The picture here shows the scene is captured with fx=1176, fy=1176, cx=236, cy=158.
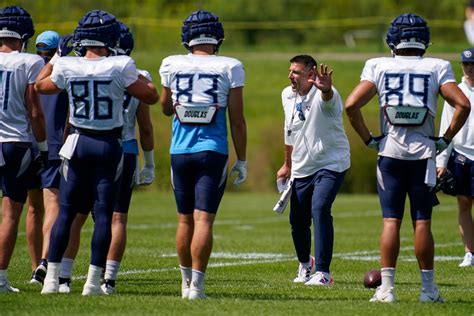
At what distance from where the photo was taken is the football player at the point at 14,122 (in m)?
9.98

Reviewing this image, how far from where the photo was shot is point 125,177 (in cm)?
1020

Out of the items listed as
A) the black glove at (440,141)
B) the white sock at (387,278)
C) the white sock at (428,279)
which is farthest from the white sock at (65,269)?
the black glove at (440,141)

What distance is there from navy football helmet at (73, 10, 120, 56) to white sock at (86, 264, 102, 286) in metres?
1.78

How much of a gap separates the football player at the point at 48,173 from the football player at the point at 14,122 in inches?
36.2

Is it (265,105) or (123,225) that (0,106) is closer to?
(123,225)

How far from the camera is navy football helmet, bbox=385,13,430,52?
939 cm

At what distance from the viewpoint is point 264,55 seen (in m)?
45.1

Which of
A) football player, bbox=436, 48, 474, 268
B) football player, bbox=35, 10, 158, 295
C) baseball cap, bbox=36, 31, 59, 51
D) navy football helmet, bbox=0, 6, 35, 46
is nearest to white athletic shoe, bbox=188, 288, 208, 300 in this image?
football player, bbox=35, 10, 158, 295

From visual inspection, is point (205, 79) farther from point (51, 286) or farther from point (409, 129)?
point (51, 286)

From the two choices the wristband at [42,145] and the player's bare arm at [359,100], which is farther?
the wristband at [42,145]

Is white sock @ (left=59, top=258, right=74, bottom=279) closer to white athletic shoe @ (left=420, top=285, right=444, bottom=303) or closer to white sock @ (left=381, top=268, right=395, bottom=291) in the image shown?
white sock @ (left=381, top=268, right=395, bottom=291)

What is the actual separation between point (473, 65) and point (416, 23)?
13.1ft

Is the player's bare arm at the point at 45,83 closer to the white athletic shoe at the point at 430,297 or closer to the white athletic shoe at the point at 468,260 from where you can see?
the white athletic shoe at the point at 430,297

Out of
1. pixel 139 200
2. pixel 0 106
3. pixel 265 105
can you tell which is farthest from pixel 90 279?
pixel 265 105
